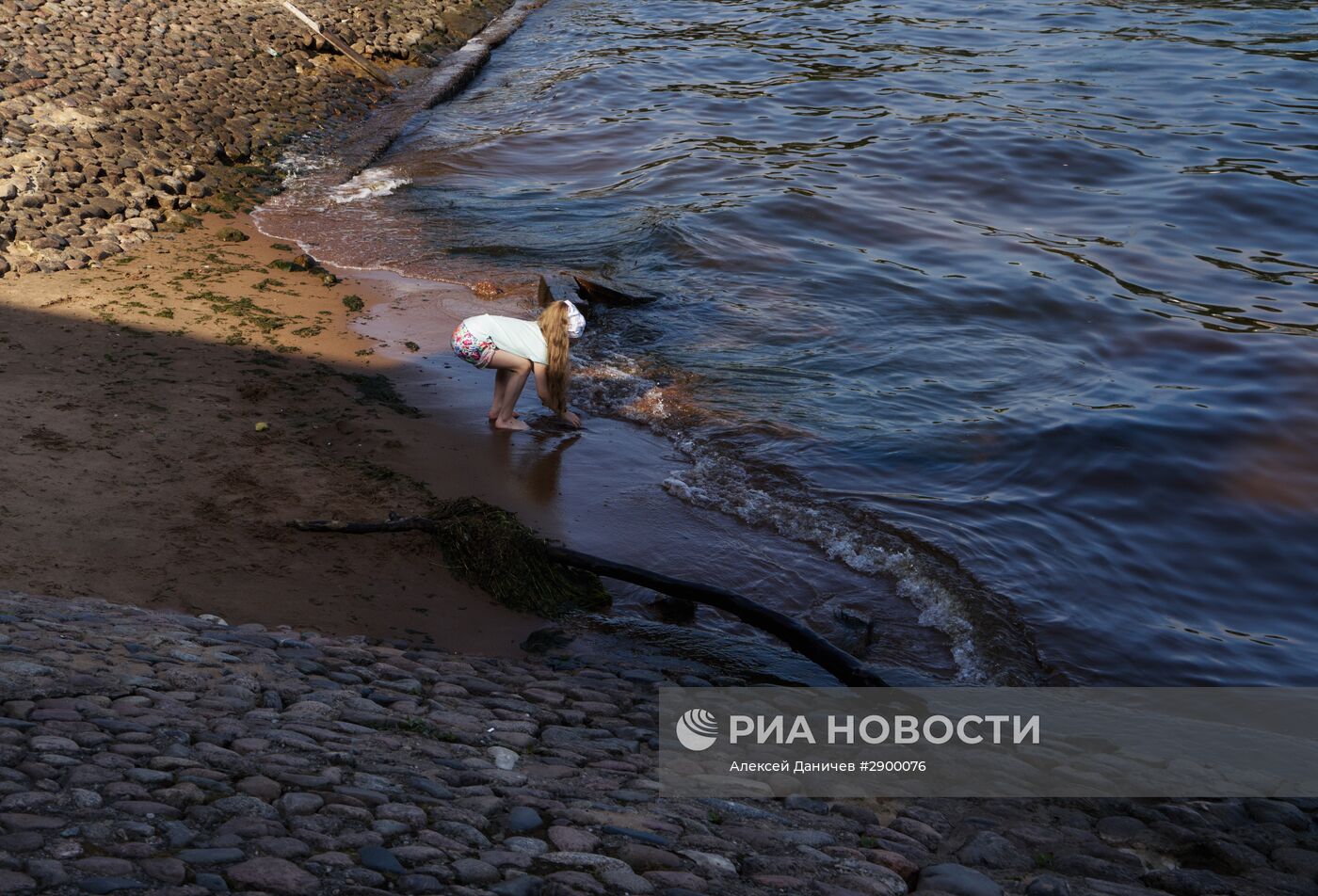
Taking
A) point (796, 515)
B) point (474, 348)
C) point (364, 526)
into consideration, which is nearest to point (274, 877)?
point (364, 526)

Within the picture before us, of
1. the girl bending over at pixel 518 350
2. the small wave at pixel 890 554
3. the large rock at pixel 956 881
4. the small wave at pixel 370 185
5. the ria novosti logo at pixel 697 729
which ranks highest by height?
the small wave at pixel 370 185

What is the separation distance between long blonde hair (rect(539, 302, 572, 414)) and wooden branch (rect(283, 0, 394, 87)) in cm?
1208

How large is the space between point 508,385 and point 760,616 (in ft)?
10.9

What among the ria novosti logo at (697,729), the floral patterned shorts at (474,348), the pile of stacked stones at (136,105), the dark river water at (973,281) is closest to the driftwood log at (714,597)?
the ria novosti logo at (697,729)

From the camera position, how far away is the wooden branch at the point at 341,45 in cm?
1877

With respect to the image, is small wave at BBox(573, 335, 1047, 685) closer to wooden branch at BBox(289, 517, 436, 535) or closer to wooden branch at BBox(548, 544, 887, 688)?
wooden branch at BBox(548, 544, 887, 688)

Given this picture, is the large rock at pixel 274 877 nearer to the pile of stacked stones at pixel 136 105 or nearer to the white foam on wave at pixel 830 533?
the white foam on wave at pixel 830 533

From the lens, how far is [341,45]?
1909 cm

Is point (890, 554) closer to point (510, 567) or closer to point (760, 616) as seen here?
point (760, 616)

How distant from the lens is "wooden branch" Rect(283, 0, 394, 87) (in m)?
18.8

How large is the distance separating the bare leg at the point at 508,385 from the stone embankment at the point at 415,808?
334 cm

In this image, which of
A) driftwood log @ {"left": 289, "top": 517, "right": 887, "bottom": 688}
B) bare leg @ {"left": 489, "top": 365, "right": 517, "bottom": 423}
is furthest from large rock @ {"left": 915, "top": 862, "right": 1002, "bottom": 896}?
bare leg @ {"left": 489, "top": 365, "right": 517, "bottom": 423}

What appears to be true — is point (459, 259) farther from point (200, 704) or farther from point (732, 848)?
point (732, 848)

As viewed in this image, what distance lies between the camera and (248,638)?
17.9 ft
